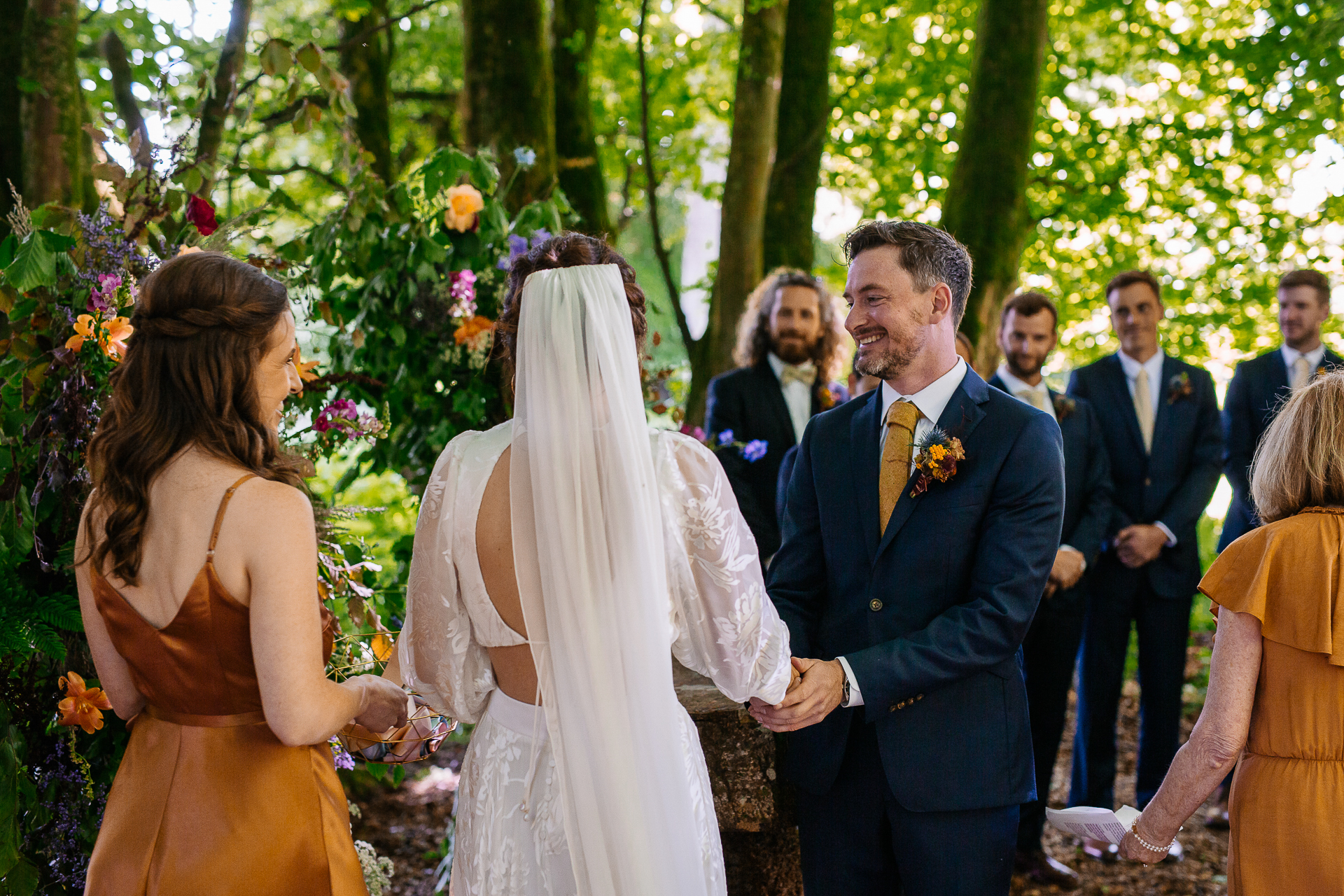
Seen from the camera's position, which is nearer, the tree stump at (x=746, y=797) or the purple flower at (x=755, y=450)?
the tree stump at (x=746, y=797)

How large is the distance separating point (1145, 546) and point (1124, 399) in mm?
736

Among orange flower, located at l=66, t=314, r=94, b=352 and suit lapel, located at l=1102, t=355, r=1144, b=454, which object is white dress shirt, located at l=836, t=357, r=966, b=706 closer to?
orange flower, located at l=66, t=314, r=94, b=352

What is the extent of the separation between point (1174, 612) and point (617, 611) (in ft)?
11.9

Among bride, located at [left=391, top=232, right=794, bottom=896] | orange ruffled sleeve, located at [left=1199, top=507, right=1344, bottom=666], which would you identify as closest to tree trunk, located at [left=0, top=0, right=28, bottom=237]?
bride, located at [left=391, top=232, right=794, bottom=896]

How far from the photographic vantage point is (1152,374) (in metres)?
4.87

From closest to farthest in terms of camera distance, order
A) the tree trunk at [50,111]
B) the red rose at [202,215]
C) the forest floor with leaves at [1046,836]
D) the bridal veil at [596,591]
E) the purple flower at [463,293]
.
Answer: the bridal veil at [596,591] → the red rose at [202,215] → the purple flower at [463,293] → the tree trunk at [50,111] → the forest floor with leaves at [1046,836]

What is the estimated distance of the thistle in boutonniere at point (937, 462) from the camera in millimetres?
2578

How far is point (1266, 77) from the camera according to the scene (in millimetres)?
7805

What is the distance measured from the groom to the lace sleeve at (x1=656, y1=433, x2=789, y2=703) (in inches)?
10.1

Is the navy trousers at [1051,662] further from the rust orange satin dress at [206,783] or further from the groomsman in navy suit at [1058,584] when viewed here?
the rust orange satin dress at [206,783]

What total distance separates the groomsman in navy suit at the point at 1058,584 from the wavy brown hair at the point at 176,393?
333cm

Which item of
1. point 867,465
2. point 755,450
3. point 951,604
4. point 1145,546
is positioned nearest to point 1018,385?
point 1145,546

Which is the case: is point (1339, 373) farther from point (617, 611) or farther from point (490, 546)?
point (490, 546)

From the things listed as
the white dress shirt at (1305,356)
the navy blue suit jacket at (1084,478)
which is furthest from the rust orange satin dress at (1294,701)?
the white dress shirt at (1305,356)
